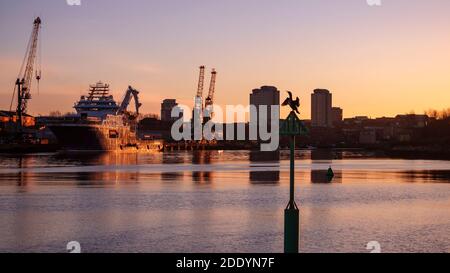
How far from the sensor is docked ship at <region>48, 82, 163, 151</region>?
155 metres

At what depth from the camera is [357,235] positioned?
24875mm

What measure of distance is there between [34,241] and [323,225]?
12465 mm

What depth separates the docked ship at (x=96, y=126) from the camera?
155125 mm

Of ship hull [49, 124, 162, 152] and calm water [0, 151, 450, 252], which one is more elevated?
ship hull [49, 124, 162, 152]

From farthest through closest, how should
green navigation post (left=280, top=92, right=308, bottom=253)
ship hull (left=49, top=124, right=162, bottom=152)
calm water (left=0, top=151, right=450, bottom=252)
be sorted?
1. ship hull (left=49, top=124, right=162, bottom=152)
2. calm water (left=0, top=151, right=450, bottom=252)
3. green navigation post (left=280, top=92, right=308, bottom=253)

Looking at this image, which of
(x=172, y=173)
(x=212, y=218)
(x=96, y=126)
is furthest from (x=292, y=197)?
(x=96, y=126)

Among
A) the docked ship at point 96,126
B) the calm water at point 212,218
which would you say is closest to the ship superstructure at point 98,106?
the docked ship at point 96,126

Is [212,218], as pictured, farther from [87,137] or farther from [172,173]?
[87,137]

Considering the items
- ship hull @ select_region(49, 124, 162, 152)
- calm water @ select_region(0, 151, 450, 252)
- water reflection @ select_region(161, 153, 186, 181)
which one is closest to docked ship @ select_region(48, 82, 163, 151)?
ship hull @ select_region(49, 124, 162, 152)

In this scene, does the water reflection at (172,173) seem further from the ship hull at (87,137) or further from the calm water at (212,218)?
the ship hull at (87,137)

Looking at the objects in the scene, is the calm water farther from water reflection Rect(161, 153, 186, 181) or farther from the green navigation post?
Answer: water reflection Rect(161, 153, 186, 181)

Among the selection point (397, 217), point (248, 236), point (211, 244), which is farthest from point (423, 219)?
point (211, 244)
